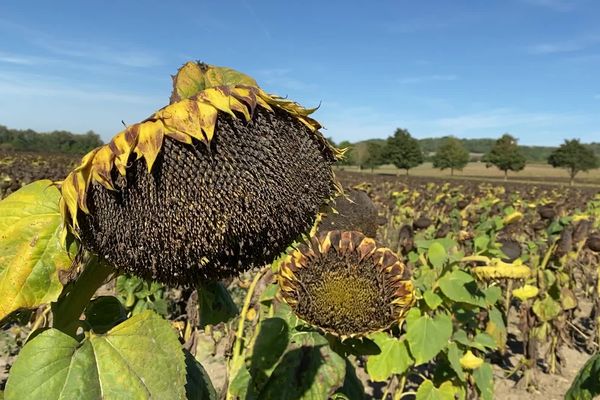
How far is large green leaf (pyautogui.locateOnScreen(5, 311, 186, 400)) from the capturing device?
933 millimetres

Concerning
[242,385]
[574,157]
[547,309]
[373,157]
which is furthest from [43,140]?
[574,157]

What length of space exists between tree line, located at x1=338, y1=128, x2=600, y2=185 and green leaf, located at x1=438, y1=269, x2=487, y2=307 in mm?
56260

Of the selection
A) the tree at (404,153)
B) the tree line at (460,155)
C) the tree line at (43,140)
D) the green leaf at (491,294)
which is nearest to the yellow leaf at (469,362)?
the green leaf at (491,294)

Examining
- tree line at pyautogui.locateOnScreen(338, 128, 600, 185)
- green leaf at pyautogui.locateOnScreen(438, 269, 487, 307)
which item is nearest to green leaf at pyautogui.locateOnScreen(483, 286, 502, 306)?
green leaf at pyautogui.locateOnScreen(438, 269, 487, 307)

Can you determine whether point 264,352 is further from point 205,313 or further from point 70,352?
point 70,352

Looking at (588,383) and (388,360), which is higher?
(588,383)

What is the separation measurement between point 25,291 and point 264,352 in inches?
45.3

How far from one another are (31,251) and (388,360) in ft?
7.40

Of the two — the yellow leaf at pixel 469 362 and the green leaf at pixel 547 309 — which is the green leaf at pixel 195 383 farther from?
the green leaf at pixel 547 309

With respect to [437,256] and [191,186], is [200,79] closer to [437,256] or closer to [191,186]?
[191,186]

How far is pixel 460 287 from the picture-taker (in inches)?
114

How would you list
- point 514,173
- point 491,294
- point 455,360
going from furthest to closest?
point 514,173, point 491,294, point 455,360

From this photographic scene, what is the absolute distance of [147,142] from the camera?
925mm

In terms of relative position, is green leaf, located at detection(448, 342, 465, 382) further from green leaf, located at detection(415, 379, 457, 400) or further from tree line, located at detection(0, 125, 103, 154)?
tree line, located at detection(0, 125, 103, 154)
